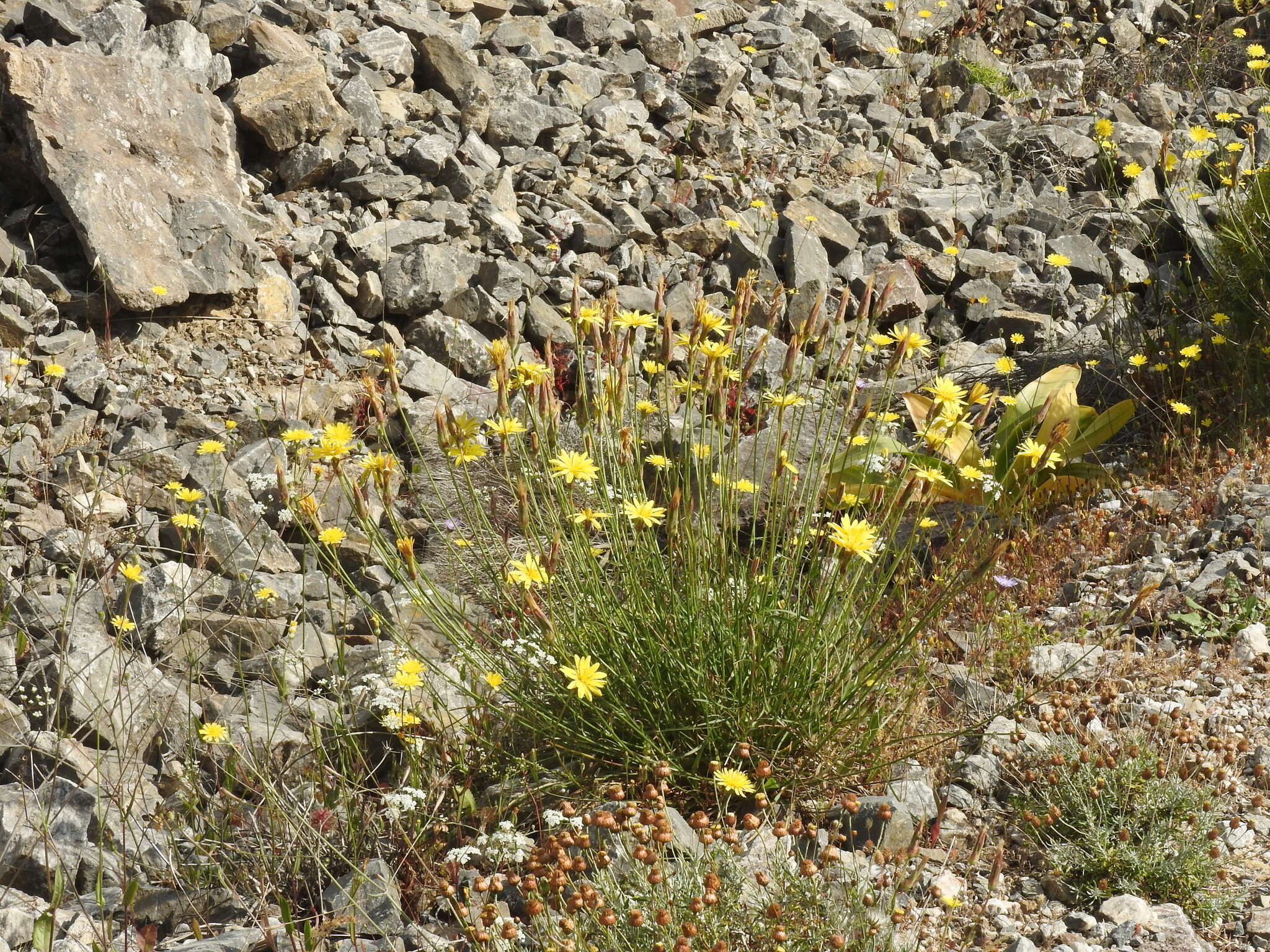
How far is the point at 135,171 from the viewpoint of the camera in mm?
4547

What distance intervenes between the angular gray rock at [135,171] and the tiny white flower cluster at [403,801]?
260 centimetres

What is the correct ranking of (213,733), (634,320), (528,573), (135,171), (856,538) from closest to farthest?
(856,538) < (528,573) < (213,733) < (634,320) < (135,171)

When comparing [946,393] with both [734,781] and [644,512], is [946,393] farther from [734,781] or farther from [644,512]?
[734,781]

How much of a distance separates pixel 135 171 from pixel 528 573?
3285 mm

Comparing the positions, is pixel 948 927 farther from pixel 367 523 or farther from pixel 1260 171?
pixel 1260 171

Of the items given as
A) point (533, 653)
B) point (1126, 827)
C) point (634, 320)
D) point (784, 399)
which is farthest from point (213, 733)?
point (1126, 827)

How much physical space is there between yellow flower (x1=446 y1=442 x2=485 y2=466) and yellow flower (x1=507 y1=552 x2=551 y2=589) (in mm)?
244

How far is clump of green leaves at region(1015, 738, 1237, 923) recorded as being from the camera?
227 cm

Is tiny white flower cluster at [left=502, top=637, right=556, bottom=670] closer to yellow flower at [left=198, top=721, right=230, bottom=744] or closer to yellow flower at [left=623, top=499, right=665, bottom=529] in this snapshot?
yellow flower at [left=623, top=499, right=665, bottom=529]

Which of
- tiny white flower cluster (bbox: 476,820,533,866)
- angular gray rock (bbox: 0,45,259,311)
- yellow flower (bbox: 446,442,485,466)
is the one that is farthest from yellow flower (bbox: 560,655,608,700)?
angular gray rock (bbox: 0,45,259,311)

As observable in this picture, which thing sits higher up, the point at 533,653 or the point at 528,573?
the point at 528,573

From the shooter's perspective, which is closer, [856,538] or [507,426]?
[856,538]

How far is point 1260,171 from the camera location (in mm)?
4816

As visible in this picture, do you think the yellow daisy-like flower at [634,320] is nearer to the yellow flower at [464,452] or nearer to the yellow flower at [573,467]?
the yellow flower at [573,467]
